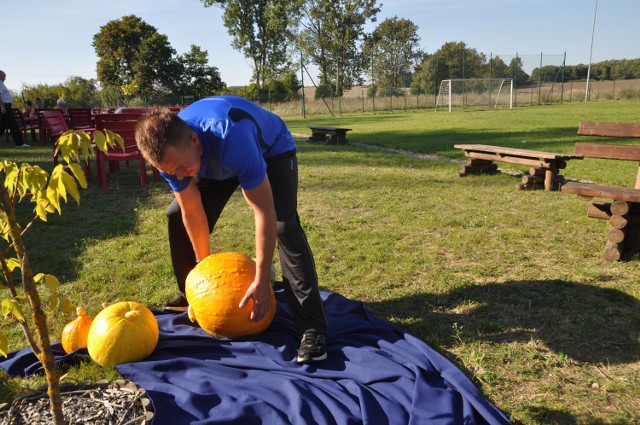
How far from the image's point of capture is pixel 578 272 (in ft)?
13.4

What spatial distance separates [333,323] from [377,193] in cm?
440

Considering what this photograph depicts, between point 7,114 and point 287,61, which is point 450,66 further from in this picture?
point 7,114

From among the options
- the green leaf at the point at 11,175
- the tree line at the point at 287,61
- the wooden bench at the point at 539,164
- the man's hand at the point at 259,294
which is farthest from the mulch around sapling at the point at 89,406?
the tree line at the point at 287,61

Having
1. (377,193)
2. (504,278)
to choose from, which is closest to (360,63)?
(377,193)

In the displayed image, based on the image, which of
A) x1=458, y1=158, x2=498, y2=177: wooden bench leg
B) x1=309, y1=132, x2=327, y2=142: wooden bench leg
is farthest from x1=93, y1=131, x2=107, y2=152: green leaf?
x1=309, y1=132, x2=327, y2=142: wooden bench leg

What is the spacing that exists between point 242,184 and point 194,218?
83cm

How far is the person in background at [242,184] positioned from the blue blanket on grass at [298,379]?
0.20m

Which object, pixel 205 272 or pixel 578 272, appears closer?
pixel 205 272

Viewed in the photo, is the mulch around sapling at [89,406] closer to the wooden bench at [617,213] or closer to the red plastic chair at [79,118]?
the wooden bench at [617,213]

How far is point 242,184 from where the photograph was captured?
225 cm

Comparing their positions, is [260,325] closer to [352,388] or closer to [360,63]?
[352,388]

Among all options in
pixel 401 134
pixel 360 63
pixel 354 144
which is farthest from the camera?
pixel 360 63

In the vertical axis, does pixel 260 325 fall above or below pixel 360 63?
below

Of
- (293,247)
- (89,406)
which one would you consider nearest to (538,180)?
(293,247)
